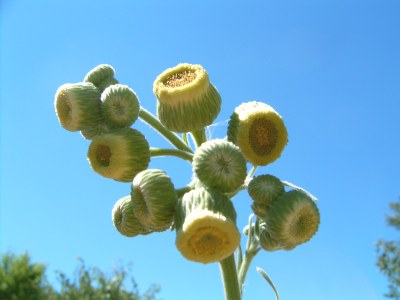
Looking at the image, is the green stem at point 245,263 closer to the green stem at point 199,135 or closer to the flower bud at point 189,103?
the green stem at point 199,135

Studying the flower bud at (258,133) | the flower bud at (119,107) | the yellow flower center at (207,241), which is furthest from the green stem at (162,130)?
the yellow flower center at (207,241)

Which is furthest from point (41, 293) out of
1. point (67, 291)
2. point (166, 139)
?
point (166, 139)

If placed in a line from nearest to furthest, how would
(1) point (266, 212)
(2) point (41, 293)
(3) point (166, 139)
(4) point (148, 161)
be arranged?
(1) point (266, 212) < (4) point (148, 161) < (3) point (166, 139) < (2) point (41, 293)

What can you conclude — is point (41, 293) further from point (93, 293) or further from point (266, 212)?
point (266, 212)

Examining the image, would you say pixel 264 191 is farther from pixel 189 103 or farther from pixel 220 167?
pixel 189 103

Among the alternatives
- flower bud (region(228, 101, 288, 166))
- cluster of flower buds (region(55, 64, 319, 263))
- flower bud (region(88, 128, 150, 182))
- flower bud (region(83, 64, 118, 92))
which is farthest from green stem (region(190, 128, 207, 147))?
flower bud (region(83, 64, 118, 92))
